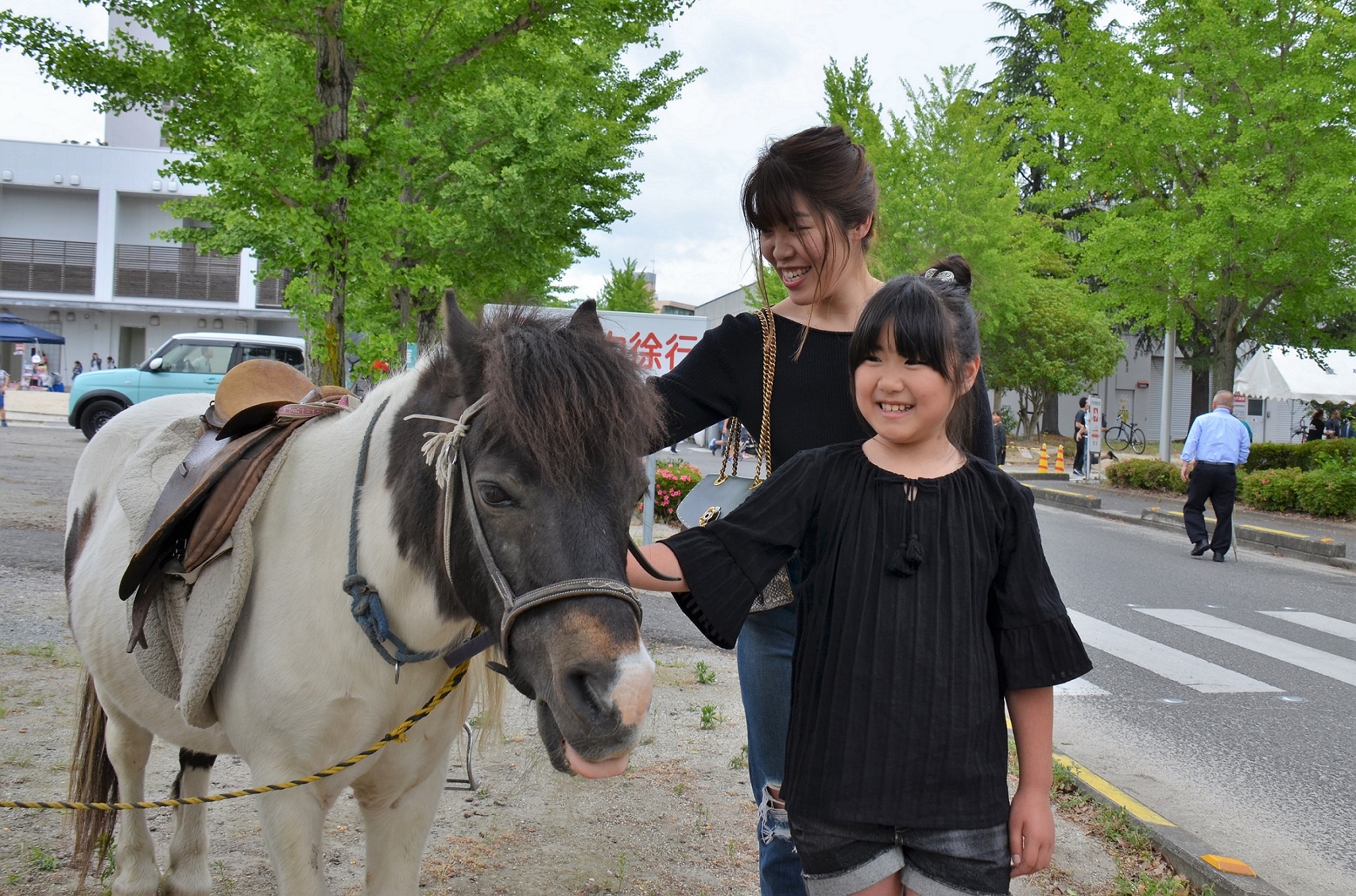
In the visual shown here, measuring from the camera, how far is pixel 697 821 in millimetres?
3930

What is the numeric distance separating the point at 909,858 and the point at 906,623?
43 centimetres

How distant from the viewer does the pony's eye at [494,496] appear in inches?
72.8

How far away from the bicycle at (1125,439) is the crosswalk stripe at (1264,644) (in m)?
25.5

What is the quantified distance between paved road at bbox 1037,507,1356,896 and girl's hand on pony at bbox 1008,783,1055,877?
2.47 meters

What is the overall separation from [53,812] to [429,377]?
10.0 ft

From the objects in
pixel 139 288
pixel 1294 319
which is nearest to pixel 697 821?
pixel 1294 319

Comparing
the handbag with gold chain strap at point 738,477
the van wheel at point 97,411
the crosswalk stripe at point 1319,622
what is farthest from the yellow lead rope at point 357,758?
the van wheel at point 97,411

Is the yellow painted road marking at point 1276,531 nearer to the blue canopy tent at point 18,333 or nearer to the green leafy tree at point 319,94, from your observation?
the green leafy tree at point 319,94

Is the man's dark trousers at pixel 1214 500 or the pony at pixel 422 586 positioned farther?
the man's dark trousers at pixel 1214 500

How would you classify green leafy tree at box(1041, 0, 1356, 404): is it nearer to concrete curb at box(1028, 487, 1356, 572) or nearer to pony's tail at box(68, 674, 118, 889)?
concrete curb at box(1028, 487, 1356, 572)

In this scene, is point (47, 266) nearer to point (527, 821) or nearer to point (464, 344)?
point (527, 821)

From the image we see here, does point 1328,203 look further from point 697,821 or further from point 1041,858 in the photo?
point 1041,858

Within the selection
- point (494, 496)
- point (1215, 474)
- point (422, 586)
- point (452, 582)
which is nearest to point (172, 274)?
point (1215, 474)

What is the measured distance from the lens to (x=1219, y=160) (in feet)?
56.7
